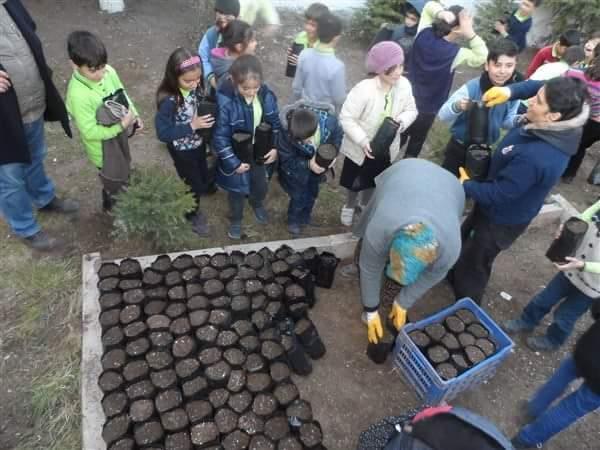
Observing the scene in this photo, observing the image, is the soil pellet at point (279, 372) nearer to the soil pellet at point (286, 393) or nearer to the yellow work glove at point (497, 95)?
the soil pellet at point (286, 393)

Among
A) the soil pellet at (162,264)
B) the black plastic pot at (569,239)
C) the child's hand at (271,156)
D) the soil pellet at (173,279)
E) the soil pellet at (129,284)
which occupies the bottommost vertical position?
the soil pellet at (129,284)

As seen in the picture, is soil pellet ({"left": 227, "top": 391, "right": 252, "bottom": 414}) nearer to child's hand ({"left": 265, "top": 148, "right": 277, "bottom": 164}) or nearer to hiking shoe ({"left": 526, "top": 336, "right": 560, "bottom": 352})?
child's hand ({"left": 265, "top": 148, "right": 277, "bottom": 164})

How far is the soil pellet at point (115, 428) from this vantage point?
240 cm

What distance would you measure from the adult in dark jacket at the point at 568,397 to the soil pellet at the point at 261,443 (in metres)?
1.54

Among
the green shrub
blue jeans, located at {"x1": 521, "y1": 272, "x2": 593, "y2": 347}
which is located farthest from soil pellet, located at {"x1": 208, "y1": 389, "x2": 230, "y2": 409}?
blue jeans, located at {"x1": 521, "y1": 272, "x2": 593, "y2": 347}

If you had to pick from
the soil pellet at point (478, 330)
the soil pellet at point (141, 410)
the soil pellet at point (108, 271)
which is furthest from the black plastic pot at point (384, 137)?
the soil pellet at point (141, 410)

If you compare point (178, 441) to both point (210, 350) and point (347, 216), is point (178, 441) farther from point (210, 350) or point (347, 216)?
point (347, 216)

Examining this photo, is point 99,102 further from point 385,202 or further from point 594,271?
point 594,271

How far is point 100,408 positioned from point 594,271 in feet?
9.86

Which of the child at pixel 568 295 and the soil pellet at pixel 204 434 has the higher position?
the child at pixel 568 295

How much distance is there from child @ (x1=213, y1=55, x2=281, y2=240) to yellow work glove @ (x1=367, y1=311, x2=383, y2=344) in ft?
4.59

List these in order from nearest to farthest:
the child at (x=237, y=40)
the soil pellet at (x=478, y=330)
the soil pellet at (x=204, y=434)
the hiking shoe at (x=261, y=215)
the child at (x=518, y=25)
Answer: the soil pellet at (x=204, y=434) → the soil pellet at (x=478, y=330) → the child at (x=237, y=40) → the hiking shoe at (x=261, y=215) → the child at (x=518, y=25)

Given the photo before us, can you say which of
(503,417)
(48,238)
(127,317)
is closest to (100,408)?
(127,317)

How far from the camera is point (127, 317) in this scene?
2.90 meters
